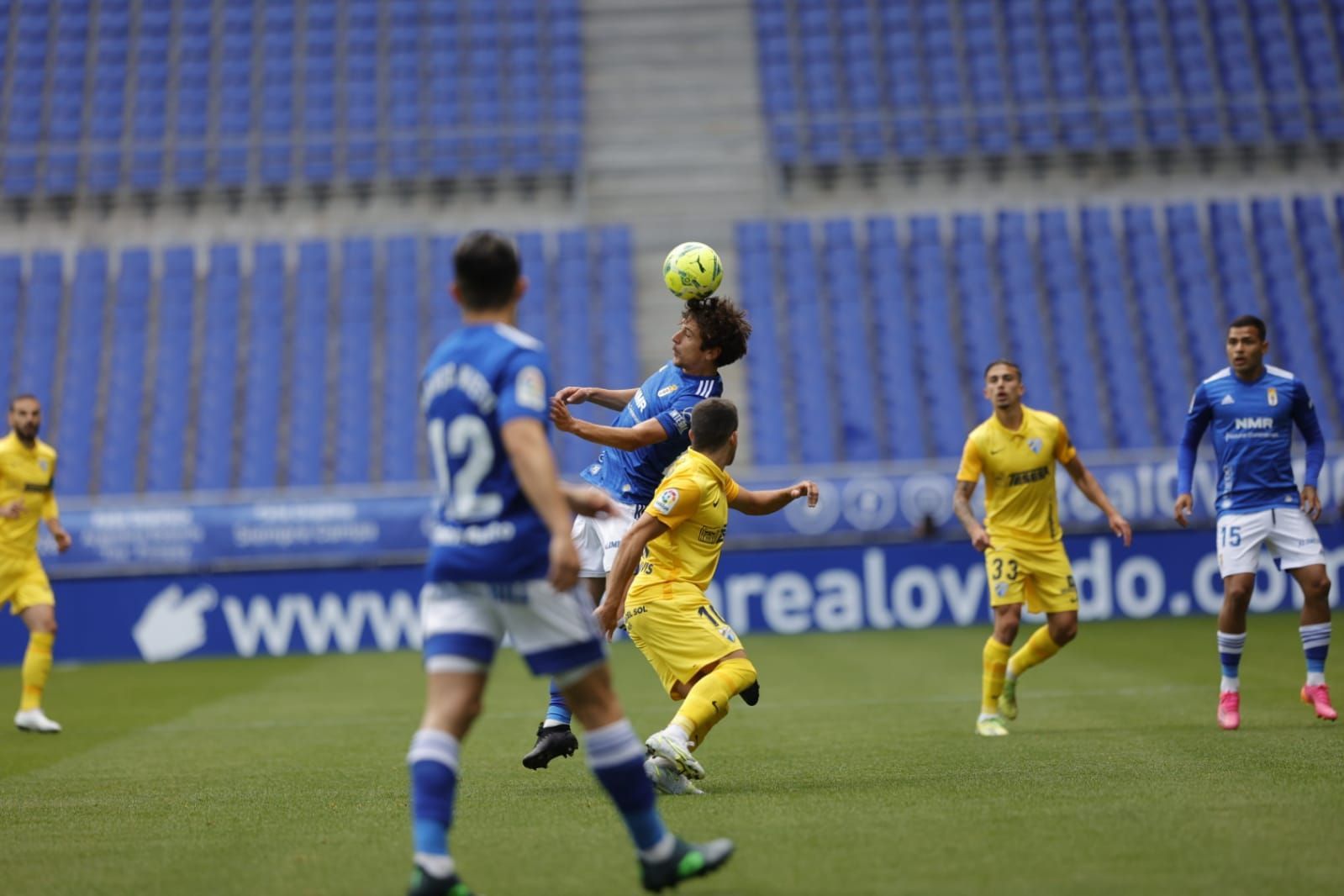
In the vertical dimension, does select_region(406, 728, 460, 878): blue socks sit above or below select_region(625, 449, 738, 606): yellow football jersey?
below

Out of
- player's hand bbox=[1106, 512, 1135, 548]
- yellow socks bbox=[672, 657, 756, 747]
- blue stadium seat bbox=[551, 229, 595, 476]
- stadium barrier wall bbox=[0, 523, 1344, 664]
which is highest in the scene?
blue stadium seat bbox=[551, 229, 595, 476]

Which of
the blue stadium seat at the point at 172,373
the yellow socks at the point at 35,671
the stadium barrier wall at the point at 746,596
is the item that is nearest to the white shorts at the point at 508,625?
the yellow socks at the point at 35,671

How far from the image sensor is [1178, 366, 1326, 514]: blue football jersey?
9523mm

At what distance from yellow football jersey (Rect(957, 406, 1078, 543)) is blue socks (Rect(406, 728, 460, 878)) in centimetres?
570

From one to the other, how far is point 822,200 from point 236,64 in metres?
11.0

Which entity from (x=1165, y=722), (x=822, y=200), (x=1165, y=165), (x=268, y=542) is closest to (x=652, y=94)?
(x=822, y=200)

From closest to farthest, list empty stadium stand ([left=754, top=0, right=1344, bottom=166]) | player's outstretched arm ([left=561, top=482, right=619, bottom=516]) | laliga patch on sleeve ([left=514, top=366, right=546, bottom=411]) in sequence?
laliga patch on sleeve ([left=514, top=366, right=546, bottom=411]) → player's outstretched arm ([left=561, top=482, right=619, bottom=516]) → empty stadium stand ([left=754, top=0, right=1344, bottom=166])

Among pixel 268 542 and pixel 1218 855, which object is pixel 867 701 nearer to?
pixel 1218 855

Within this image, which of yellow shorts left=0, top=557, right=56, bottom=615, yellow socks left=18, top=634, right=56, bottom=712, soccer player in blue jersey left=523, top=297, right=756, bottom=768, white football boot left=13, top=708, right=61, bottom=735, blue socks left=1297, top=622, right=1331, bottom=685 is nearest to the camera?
soccer player in blue jersey left=523, top=297, right=756, bottom=768

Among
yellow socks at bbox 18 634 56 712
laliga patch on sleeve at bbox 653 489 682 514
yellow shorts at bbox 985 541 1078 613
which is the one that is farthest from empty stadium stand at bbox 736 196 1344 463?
laliga patch on sleeve at bbox 653 489 682 514

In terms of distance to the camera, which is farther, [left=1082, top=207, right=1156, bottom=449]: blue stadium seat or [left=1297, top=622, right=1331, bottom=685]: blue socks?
[left=1082, top=207, right=1156, bottom=449]: blue stadium seat

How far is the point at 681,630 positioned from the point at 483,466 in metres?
2.72

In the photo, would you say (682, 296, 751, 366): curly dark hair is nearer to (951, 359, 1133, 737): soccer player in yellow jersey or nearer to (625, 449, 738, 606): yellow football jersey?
(625, 449, 738, 606): yellow football jersey

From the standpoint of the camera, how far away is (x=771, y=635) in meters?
19.4
